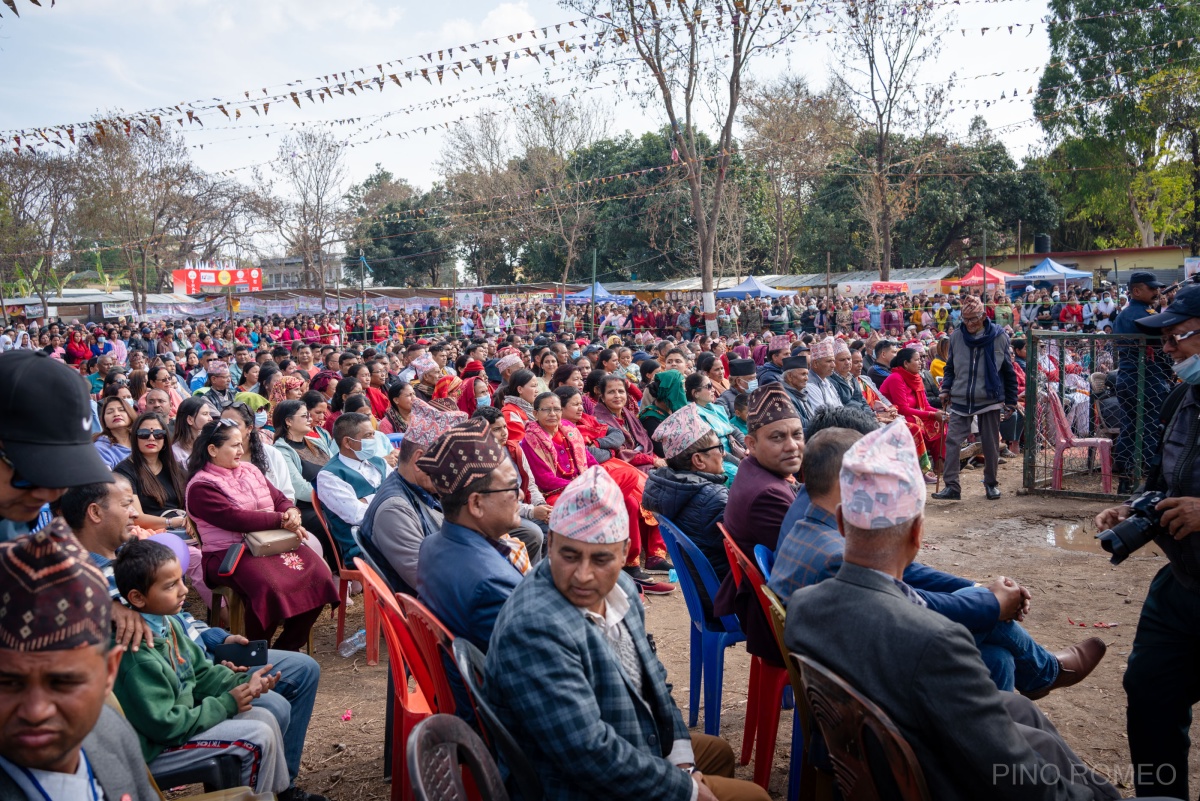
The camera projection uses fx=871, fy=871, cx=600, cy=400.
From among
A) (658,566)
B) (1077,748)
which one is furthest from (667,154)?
(1077,748)

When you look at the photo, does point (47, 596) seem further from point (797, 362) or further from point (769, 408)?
point (797, 362)

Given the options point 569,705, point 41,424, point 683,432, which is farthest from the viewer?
point 683,432

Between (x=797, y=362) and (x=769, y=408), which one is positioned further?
(x=797, y=362)

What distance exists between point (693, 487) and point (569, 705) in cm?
241

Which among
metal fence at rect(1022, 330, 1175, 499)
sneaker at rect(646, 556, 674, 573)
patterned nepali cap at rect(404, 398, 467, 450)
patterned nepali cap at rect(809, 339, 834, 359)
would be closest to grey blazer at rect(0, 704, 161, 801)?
patterned nepali cap at rect(404, 398, 467, 450)

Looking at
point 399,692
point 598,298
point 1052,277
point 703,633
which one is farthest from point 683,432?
point 598,298

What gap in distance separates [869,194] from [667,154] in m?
9.09

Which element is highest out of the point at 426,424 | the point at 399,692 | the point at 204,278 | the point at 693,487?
the point at 204,278

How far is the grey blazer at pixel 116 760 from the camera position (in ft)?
6.31

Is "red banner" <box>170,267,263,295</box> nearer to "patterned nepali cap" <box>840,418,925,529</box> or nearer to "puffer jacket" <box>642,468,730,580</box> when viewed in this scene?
"puffer jacket" <box>642,468,730,580</box>

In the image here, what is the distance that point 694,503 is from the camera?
445 cm

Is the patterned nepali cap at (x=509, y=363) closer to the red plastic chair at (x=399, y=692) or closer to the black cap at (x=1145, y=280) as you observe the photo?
the black cap at (x=1145, y=280)

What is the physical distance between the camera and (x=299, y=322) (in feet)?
99.6

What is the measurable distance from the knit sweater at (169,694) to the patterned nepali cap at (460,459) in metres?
1.05
